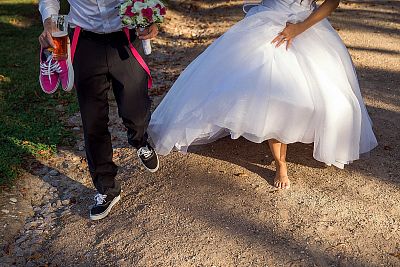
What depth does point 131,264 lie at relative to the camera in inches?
157

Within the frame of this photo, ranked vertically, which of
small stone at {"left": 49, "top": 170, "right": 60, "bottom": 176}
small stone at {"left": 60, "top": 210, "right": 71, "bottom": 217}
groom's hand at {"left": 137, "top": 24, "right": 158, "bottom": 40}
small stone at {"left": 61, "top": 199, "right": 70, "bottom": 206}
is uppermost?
groom's hand at {"left": 137, "top": 24, "right": 158, "bottom": 40}

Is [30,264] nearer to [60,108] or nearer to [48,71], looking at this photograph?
[48,71]

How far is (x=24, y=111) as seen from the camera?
6.79 m

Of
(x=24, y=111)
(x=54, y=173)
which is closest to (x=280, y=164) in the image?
Result: (x=54, y=173)

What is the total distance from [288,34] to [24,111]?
3.58 metres

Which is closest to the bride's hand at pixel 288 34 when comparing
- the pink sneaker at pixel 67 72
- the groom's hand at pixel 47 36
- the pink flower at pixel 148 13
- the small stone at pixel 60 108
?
the pink flower at pixel 148 13

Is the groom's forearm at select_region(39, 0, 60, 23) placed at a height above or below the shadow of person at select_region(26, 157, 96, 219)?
above

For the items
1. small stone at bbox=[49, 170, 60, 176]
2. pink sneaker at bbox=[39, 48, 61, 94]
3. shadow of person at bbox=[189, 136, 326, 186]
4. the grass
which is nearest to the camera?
pink sneaker at bbox=[39, 48, 61, 94]

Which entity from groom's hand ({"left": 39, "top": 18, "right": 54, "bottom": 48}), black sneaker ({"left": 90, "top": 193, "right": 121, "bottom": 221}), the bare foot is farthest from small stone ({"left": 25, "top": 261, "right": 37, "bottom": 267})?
the bare foot

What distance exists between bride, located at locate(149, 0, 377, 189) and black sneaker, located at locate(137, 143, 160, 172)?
13cm

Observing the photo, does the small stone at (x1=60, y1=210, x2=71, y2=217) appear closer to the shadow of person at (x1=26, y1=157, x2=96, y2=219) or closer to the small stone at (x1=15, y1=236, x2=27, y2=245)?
the shadow of person at (x1=26, y1=157, x2=96, y2=219)

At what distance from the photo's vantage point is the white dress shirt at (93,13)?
4.00 metres

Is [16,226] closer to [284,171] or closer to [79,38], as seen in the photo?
[79,38]

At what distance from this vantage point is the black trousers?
4094 mm
